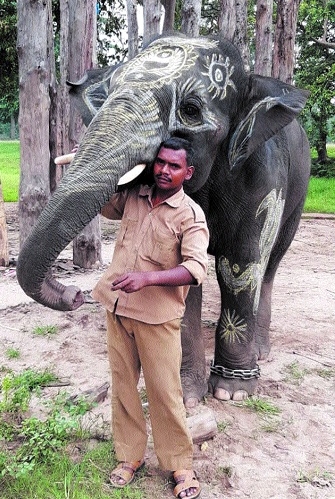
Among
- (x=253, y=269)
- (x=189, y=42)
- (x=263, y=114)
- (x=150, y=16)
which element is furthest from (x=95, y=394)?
(x=150, y=16)

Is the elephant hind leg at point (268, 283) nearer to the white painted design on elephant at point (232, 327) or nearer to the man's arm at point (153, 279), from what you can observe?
the white painted design on elephant at point (232, 327)

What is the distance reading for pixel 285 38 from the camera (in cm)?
902

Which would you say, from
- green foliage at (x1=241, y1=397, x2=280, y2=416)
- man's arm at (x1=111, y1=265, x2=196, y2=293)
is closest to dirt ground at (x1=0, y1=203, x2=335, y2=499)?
green foliage at (x1=241, y1=397, x2=280, y2=416)

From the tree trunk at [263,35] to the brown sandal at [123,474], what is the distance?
818 cm

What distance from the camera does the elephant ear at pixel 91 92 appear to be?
2902 mm

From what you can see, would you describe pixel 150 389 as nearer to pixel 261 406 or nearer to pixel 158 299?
pixel 158 299

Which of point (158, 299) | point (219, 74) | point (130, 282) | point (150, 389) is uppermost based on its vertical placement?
point (219, 74)

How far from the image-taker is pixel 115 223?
9.88 m

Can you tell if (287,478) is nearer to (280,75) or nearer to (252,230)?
(252,230)

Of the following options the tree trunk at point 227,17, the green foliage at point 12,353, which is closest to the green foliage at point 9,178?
the tree trunk at point 227,17

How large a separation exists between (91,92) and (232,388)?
1875 millimetres

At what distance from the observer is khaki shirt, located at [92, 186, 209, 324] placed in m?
2.28

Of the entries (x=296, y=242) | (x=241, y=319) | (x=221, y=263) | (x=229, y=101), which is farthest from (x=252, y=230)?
(x=296, y=242)

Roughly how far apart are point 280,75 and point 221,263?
664 cm
